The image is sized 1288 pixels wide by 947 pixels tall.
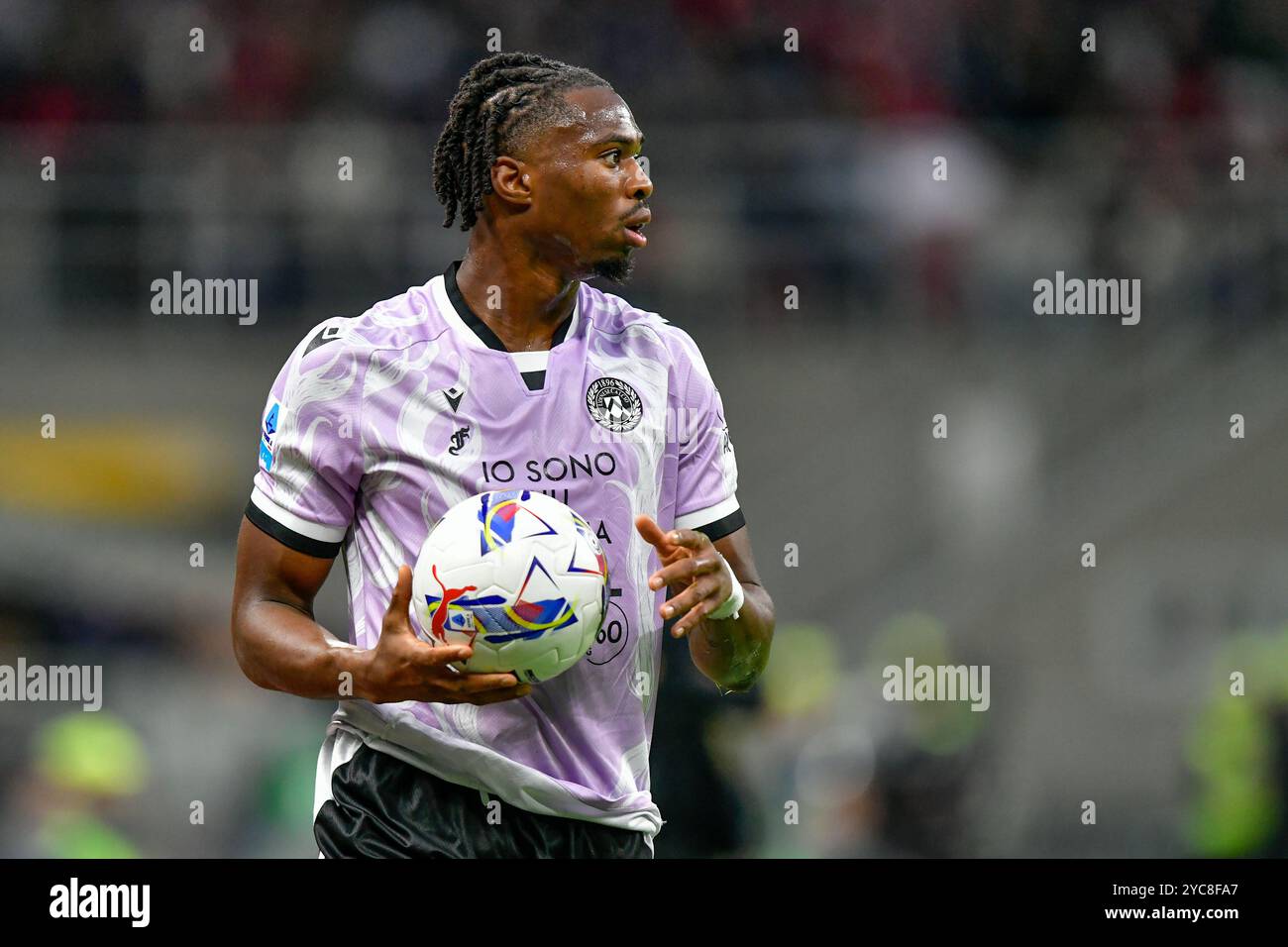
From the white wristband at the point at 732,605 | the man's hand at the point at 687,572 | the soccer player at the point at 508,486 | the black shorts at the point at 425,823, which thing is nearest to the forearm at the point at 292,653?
the soccer player at the point at 508,486

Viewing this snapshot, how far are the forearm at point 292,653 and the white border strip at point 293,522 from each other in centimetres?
15

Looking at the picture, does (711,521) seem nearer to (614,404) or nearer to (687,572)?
(614,404)

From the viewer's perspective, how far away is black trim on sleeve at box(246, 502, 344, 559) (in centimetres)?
337

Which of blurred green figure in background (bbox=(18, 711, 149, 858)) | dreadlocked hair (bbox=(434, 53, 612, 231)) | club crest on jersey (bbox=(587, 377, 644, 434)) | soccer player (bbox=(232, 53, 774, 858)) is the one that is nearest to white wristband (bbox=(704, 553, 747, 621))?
soccer player (bbox=(232, 53, 774, 858))

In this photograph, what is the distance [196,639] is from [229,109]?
133 inches

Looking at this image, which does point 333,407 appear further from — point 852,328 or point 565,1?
point 565,1

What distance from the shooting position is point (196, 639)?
8.77 m

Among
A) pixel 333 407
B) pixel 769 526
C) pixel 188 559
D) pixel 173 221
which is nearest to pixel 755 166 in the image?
pixel 769 526

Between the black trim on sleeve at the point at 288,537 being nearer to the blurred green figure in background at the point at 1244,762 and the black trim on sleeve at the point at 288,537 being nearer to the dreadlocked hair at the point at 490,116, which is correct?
the dreadlocked hair at the point at 490,116

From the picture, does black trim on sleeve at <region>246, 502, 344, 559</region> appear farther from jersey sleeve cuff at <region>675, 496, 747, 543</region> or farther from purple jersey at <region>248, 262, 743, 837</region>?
jersey sleeve cuff at <region>675, 496, 747, 543</region>
